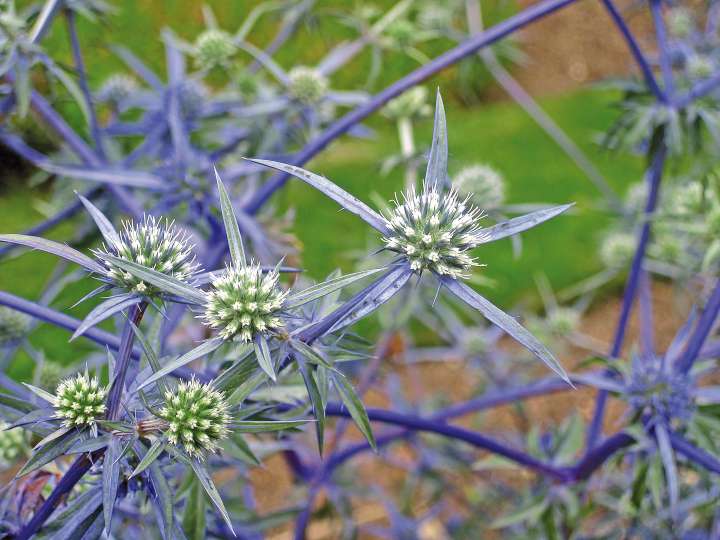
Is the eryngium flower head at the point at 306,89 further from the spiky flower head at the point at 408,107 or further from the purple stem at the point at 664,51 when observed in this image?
the purple stem at the point at 664,51

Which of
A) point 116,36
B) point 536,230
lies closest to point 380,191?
point 536,230

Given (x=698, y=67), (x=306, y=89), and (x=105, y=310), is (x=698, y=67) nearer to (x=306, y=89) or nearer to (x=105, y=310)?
(x=306, y=89)

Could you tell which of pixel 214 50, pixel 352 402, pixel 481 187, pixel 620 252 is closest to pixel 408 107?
pixel 481 187

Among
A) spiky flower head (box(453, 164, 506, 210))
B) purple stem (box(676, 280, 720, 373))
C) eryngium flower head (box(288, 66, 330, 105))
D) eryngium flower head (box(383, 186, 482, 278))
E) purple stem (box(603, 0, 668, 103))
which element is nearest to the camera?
eryngium flower head (box(383, 186, 482, 278))

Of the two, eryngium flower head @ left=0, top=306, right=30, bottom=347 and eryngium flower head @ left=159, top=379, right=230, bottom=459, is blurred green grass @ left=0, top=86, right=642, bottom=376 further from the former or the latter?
eryngium flower head @ left=159, top=379, right=230, bottom=459

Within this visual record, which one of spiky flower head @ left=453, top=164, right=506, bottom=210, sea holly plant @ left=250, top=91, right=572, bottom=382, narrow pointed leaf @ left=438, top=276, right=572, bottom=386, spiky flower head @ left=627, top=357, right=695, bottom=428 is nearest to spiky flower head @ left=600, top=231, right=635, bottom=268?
spiky flower head @ left=453, top=164, right=506, bottom=210

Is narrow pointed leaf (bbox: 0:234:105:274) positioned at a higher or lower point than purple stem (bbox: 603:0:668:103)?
lower
